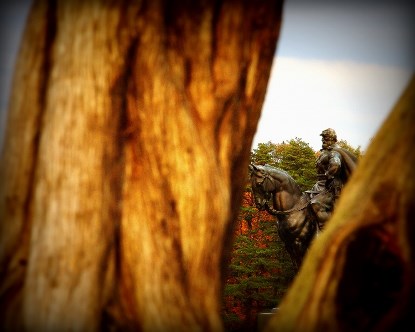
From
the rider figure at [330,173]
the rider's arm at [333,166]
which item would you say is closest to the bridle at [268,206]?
the rider figure at [330,173]

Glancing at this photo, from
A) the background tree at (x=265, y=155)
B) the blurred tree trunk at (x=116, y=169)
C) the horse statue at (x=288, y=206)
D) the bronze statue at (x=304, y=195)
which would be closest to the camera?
the blurred tree trunk at (x=116, y=169)

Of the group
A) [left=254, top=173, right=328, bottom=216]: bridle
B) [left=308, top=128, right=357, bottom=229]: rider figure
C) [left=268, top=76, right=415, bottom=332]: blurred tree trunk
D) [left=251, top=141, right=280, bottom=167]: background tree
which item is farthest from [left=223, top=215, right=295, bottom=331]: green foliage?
[left=268, top=76, right=415, bottom=332]: blurred tree trunk

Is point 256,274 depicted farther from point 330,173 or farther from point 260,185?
point 330,173

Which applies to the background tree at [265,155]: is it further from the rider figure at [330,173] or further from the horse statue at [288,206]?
the rider figure at [330,173]

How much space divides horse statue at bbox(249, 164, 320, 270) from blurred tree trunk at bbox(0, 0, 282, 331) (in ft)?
31.1

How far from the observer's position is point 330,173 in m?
10.4

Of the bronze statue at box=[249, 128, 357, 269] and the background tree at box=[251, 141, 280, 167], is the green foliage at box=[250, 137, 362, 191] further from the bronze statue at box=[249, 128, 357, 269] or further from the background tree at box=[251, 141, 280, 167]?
the bronze statue at box=[249, 128, 357, 269]

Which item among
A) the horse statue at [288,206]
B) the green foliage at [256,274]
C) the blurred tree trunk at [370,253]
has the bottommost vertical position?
the green foliage at [256,274]

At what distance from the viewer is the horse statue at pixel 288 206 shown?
36.6ft

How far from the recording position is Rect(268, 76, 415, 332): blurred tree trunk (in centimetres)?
173

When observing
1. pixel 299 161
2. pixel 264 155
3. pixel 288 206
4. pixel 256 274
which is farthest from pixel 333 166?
pixel 264 155

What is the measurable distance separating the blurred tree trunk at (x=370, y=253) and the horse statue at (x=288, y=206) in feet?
30.9

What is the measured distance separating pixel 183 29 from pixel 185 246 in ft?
3.03

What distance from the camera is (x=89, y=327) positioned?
1.68m
